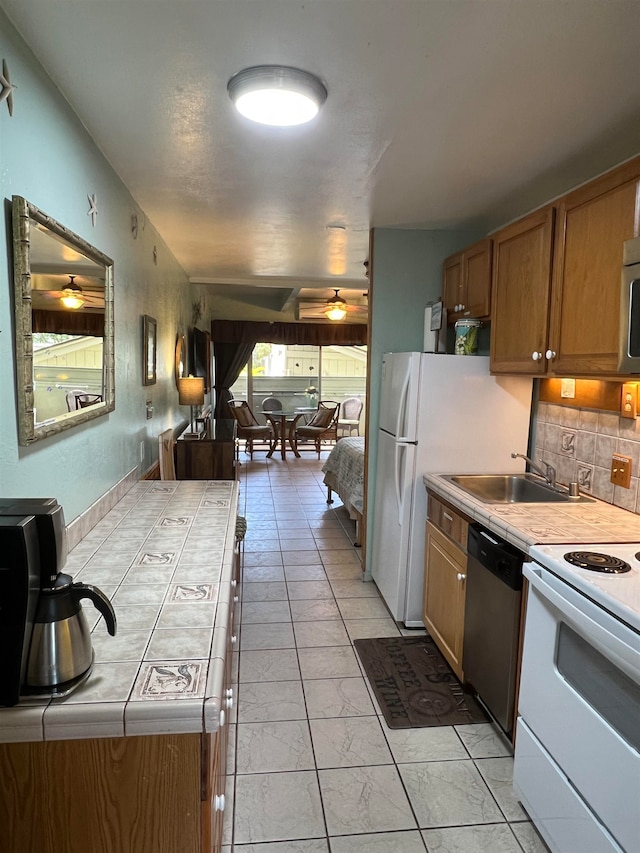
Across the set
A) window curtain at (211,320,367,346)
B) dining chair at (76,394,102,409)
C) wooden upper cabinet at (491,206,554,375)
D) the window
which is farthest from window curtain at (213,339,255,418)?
dining chair at (76,394,102,409)

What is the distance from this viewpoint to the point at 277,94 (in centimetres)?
162

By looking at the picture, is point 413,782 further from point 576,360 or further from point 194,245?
point 194,245

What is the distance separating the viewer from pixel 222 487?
2729 mm

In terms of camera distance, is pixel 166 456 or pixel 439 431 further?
pixel 166 456

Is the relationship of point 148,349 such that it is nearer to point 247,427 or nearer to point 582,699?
point 582,699

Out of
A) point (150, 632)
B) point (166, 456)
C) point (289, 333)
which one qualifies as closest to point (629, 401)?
point (150, 632)

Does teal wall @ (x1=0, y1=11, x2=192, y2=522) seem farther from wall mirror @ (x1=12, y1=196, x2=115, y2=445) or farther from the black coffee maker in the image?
the black coffee maker

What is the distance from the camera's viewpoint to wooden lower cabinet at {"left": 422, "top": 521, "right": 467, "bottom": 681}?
240cm

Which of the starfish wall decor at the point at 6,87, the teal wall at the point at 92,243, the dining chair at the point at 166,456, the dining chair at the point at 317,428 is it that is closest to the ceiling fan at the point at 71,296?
the teal wall at the point at 92,243

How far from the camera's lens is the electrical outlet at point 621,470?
6.96 feet

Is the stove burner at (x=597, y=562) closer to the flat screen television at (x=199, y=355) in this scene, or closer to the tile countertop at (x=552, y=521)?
the tile countertop at (x=552, y=521)

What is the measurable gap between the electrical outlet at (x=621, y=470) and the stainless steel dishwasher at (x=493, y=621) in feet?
1.92

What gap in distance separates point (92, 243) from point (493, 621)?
2.14 m

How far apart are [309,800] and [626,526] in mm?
1473
